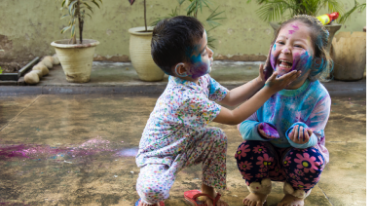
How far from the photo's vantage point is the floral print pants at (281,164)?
1776 mm

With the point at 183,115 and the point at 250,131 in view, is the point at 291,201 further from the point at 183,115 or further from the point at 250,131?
the point at 183,115

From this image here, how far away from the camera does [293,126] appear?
1.77 m

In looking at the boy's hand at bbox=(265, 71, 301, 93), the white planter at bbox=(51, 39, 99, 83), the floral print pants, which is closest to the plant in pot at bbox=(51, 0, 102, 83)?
the white planter at bbox=(51, 39, 99, 83)

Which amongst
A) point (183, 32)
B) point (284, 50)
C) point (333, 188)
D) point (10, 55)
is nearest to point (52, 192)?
point (183, 32)

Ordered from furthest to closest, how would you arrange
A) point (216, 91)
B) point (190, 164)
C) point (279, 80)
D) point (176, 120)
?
1. point (216, 91)
2. point (190, 164)
3. point (176, 120)
4. point (279, 80)

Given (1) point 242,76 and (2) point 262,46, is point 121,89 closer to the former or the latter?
(1) point 242,76

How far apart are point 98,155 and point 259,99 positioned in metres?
1.41

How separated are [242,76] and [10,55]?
11.8 ft

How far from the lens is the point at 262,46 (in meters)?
5.83

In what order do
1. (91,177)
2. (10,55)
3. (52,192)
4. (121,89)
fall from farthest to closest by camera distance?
(10,55) → (121,89) → (91,177) → (52,192)

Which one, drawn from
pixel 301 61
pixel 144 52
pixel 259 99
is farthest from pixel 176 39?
pixel 144 52

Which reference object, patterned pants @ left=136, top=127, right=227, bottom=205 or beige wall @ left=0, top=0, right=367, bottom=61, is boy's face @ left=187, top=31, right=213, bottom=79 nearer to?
patterned pants @ left=136, top=127, right=227, bottom=205

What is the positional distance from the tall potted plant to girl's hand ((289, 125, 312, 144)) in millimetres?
3031

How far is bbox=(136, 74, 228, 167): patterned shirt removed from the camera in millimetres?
1768
